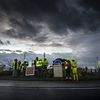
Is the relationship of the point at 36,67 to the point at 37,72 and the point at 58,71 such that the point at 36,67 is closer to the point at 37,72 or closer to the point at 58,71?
the point at 37,72

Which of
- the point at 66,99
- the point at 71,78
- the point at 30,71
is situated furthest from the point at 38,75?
the point at 66,99

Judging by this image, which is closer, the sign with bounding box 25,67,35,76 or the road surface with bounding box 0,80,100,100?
the road surface with bounding box 0,80,100,100

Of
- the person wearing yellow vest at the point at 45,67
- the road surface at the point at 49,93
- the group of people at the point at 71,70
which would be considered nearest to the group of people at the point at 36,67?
the person wearing yellow vest at the point at 45,67

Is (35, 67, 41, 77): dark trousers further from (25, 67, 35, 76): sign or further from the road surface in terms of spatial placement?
the road surface

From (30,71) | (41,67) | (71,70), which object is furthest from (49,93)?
(30,71)

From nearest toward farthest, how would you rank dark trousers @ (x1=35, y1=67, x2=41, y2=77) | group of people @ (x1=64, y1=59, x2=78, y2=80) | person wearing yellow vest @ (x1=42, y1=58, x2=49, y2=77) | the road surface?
the road surface → group of people @ (x1=64, y1=59, x2=78, y2=80) → person wearing yellow vest @ (x1=42, y1=58, x2=49, y2=77) → dark trousers @ (x1=35, y1=67, x2=41, y2=77)

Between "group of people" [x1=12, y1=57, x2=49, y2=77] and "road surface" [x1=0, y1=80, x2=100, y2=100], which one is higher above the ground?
"group of people" [x1=12, y1=57, x2=49, y2=77]

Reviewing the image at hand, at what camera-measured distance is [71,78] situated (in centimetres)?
2472

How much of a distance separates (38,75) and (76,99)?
20877 millimetres

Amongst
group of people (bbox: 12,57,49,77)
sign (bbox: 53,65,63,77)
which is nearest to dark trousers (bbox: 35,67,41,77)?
group of people (bbox: 12,57,49,77)

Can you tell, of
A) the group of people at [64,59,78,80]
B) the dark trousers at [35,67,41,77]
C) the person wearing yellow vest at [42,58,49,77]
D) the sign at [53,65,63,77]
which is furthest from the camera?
the dark trousers at [35,67,41,77]

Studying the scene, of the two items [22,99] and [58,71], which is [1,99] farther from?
[58,71]

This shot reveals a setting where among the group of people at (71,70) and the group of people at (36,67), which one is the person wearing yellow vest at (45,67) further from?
the group of people at (71,70)

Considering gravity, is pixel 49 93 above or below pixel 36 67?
below
